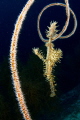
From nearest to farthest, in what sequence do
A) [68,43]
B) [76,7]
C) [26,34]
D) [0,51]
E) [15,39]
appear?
1. [15,39]
2. [68,43]
3. [0,51]
4. [26,34]
5. [76,7]

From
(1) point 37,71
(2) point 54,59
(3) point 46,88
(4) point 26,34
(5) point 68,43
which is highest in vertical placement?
(4) point 26,34

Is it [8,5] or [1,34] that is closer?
[1,34]

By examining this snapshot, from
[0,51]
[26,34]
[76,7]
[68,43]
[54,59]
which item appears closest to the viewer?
[54,59]

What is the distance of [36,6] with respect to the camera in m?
28.0

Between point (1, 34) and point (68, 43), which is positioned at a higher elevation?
point (1, 34)

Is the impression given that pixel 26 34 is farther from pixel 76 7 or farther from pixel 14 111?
pixel 14 111

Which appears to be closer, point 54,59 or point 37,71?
point 54,59

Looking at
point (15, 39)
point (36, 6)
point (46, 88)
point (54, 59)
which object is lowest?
point (15, 39)

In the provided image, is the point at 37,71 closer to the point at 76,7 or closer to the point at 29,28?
the point at 29,28

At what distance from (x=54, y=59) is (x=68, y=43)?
1361 centimetres

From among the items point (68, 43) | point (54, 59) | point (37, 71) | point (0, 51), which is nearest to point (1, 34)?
point (0, 51)

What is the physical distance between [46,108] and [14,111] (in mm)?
1075

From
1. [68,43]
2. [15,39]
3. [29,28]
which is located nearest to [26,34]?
[29,28]

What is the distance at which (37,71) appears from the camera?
19.2 ft
